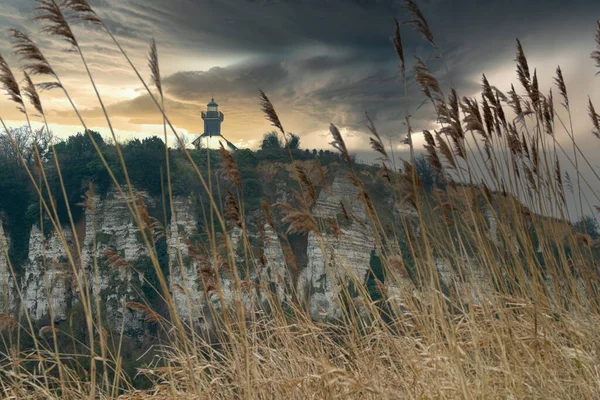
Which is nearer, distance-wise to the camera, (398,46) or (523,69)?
(398,46)

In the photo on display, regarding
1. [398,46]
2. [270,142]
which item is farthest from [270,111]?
[270,142]

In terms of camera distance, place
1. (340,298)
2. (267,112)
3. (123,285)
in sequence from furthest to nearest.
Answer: (123,285)
(340,298)
(267,112)

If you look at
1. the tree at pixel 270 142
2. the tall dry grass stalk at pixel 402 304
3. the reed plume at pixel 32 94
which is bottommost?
the tall dry grass stalk at pixel 402 304

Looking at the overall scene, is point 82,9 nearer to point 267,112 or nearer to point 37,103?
point 37,103

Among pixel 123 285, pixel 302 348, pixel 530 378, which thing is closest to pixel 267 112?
pixel 302 348

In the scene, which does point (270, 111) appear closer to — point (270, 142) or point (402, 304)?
point (402, 304)

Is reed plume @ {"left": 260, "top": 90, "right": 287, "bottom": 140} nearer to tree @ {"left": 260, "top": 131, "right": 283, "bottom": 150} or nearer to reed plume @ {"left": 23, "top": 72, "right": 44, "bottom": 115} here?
reed plume @ {"left": 23, "top": 72, "right": 44, "bottom": 115}

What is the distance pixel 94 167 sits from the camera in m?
34.5

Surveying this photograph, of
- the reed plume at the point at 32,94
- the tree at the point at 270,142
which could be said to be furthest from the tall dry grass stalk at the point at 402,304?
the tree at the point at 270,142

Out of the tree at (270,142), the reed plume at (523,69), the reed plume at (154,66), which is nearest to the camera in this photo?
the reed plume at (154,66)

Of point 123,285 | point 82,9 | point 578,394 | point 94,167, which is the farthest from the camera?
point 94,167

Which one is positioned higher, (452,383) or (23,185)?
(23,185)

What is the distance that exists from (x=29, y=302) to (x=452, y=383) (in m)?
35.2

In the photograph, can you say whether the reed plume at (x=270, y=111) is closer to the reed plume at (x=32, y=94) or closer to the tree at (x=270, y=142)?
the reed plume at (x=32, y=94)
